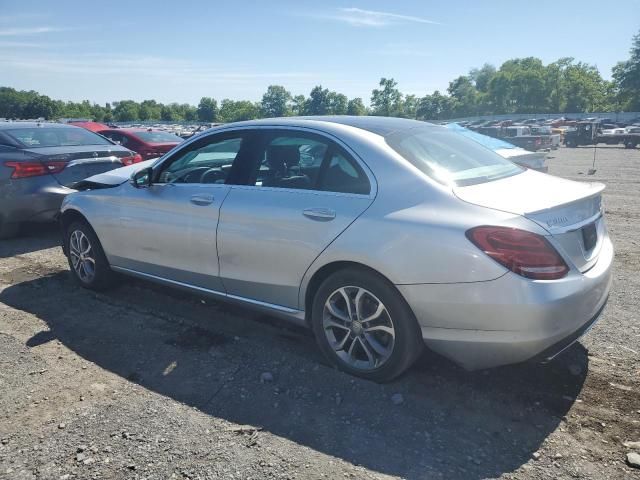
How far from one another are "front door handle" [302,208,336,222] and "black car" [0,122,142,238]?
14.0 feet

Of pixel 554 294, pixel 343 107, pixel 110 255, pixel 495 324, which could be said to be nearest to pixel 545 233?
pixel 554 294

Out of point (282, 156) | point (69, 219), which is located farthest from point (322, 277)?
point (69, 219)

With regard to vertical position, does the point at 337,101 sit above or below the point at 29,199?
above

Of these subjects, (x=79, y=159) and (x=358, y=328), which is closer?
(x=358, y=328)

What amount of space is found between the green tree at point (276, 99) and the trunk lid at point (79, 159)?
483 feet

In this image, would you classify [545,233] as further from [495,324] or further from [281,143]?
[281,143]

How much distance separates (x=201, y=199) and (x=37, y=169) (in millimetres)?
4032

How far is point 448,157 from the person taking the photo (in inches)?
137

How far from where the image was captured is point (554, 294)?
2.66 m

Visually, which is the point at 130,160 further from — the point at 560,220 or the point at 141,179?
the point at 560,220

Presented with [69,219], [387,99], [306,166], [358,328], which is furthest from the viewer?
[387,99]

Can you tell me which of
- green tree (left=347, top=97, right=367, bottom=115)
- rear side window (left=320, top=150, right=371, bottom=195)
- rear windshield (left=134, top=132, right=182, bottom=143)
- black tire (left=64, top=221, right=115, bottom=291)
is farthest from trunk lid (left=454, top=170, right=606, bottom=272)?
green tree (left=347, top=97, right=367, bottom=115)

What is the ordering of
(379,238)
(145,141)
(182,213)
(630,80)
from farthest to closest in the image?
(630,80), (145,141), (182,213), (379,238)

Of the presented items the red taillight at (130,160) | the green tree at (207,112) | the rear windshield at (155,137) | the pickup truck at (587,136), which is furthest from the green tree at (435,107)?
the red taillight at (130,160)
